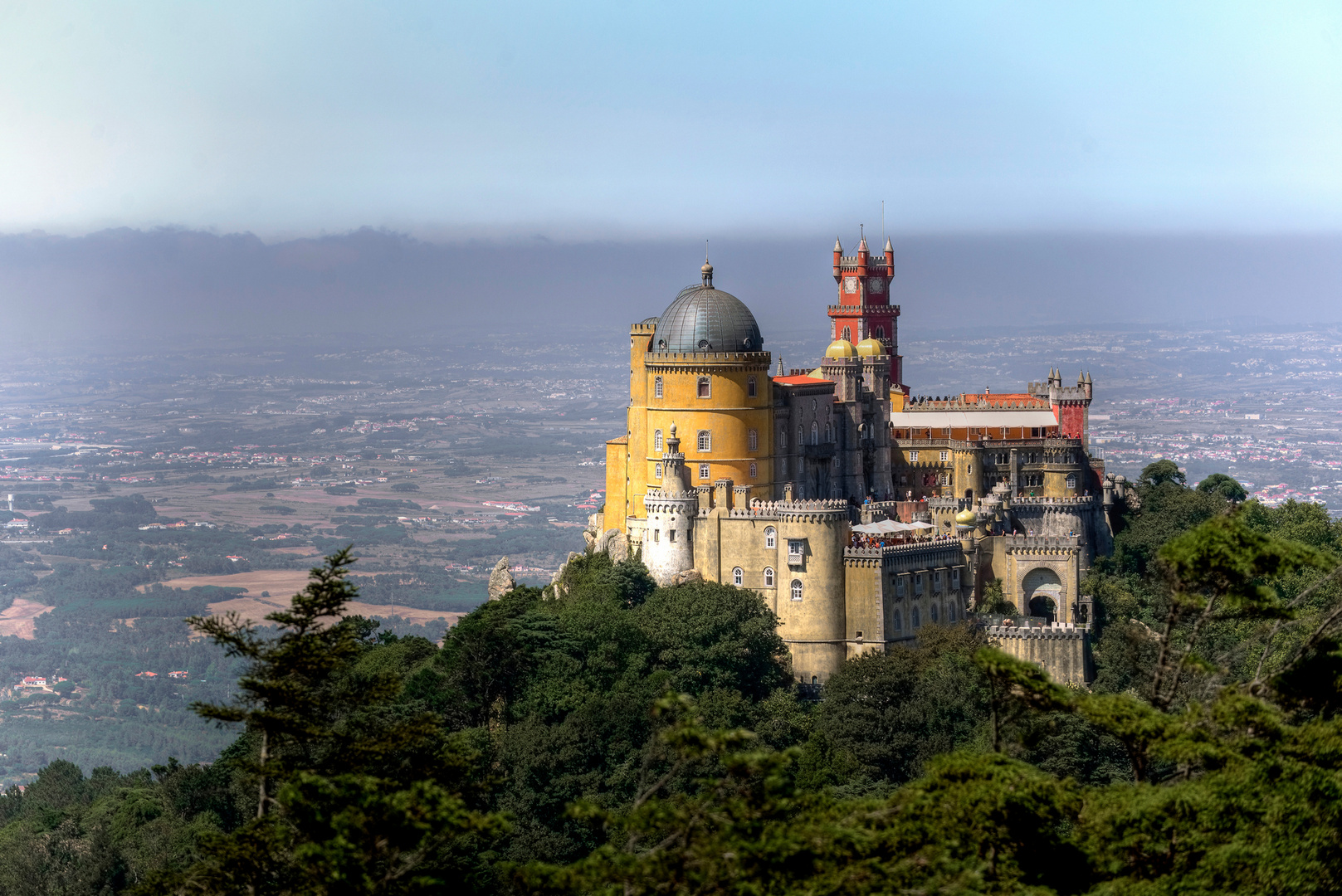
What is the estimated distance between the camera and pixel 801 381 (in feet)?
277

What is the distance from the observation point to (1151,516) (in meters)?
91.6

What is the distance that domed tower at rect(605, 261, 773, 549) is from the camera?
255 feet

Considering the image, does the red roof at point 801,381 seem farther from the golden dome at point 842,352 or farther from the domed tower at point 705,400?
the domed tower at point 705,400

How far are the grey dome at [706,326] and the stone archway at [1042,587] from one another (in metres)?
14.4

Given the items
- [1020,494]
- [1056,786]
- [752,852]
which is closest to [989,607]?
[1020,494]

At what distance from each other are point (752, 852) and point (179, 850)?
39222 millimetres

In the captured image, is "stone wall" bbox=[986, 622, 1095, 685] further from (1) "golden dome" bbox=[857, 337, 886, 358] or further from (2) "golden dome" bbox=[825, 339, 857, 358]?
(1) "golden dome" bbox=[857, 337, 886, 358]

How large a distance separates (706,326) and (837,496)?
10.5 meters

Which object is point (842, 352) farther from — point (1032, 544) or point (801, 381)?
point (1032, 544)

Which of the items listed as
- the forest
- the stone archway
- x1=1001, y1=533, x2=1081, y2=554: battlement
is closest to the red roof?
x1=1001, y1=533, x2=1081, y2=554: battlement

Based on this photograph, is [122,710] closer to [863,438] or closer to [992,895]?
[863,438]

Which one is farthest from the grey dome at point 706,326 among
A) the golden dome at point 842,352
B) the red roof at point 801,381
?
the golden dome at point 842,352

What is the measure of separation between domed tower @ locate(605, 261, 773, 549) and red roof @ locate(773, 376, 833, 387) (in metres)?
3.42

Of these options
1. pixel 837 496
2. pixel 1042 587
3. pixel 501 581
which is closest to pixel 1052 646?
pixel 1042 587
